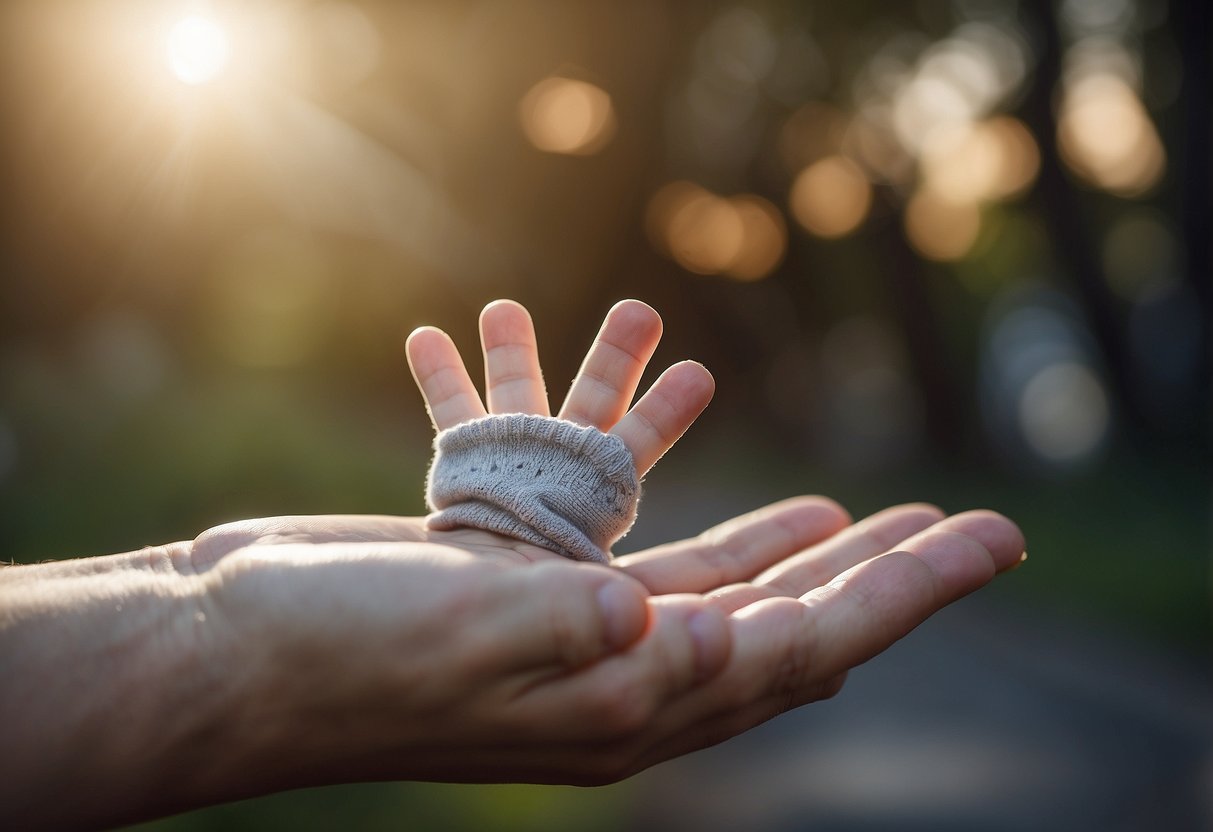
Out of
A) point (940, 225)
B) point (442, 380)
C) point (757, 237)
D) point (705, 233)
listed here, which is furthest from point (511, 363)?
point (940, 225)

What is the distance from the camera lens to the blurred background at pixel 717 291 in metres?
4.27

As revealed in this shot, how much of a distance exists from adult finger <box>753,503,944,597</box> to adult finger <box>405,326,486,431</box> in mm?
882

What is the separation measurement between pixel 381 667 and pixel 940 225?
11.8m

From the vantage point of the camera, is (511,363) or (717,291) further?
(717,291)

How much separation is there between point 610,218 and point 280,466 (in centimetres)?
635

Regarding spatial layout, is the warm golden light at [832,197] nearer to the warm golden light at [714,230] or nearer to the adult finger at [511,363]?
the warm golden light at [714,230]

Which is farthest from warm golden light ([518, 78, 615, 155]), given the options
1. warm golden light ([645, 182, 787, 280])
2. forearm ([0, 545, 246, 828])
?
forearm ([0, 545, 246, 828])

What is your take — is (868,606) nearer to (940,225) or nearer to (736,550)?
(736,550)

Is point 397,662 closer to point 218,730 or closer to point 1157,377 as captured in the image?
point 218,730

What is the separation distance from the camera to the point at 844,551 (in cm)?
221

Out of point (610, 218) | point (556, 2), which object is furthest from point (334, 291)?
point (556, 2)

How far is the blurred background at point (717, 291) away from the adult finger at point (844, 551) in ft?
5.58

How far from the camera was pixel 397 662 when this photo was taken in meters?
1.44

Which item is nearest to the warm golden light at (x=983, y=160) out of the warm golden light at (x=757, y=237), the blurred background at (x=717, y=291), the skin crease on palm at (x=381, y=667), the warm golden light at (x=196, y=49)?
the blurred background at (x=717, y=291)
